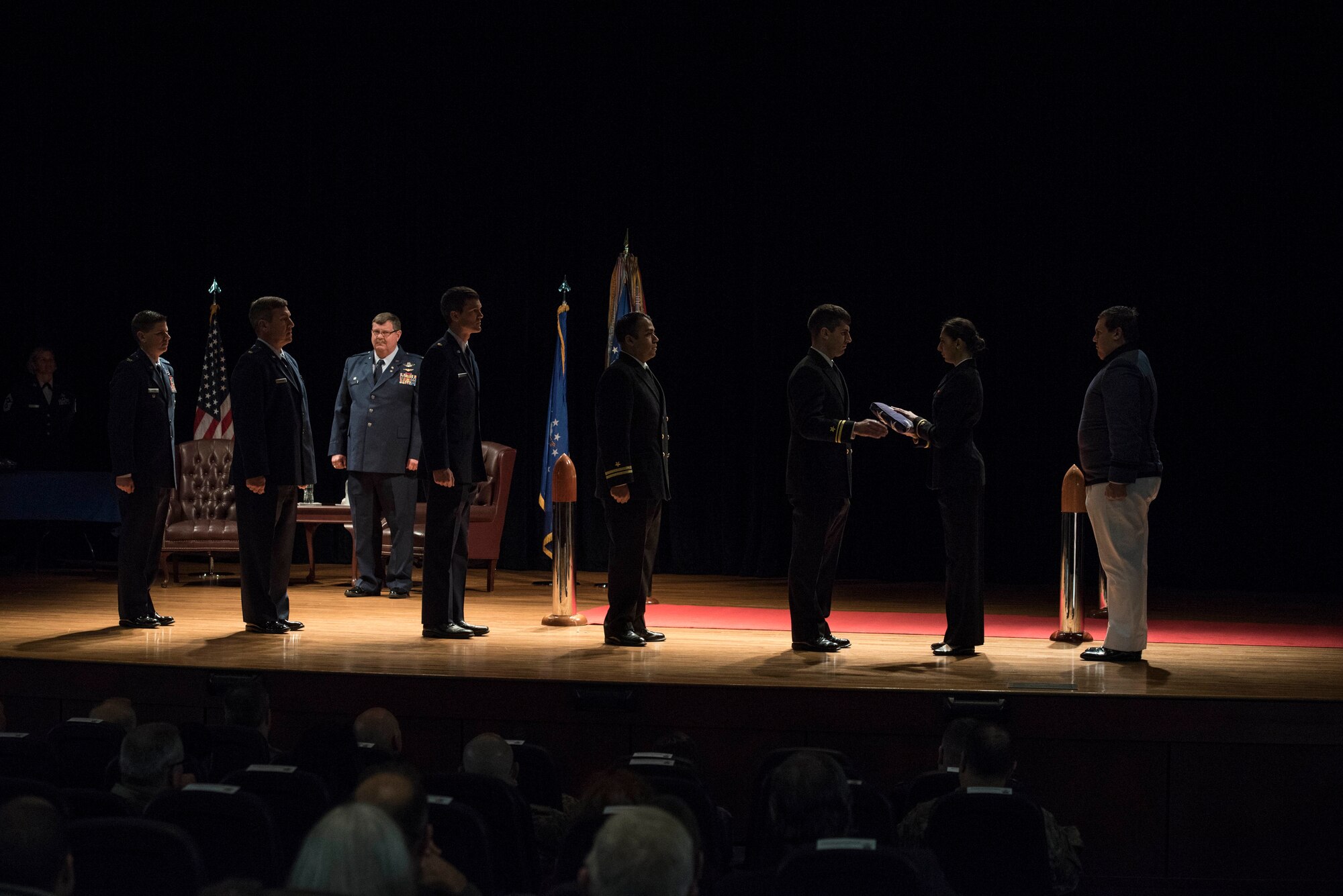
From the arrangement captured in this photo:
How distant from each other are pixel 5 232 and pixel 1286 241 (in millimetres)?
9150

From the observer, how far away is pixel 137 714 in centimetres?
509

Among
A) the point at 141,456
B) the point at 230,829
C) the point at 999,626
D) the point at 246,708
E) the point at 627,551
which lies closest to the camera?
the point at 230,829

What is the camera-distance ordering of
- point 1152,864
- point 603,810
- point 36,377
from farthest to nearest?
1. point 36,377
2. point 1152,864
3. point 603,810

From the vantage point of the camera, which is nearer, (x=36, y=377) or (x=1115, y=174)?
(x=1115, y=174)

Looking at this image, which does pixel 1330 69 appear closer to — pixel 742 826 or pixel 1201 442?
pixel 1201 442

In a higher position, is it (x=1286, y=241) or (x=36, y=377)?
(x=1286, y=241)

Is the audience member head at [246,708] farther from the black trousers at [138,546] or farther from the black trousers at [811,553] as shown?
the black trousers at [138,546]

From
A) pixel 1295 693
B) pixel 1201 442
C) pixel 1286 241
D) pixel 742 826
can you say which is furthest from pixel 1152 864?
pixel 1286 241

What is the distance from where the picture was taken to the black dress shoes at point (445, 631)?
5.89 m

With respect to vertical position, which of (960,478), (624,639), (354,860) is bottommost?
(624,639)

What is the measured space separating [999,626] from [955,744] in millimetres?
2964

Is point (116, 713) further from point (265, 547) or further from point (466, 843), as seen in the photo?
point (265, 547)

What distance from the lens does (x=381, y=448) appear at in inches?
301

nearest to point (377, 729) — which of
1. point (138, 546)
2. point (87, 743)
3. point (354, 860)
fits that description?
point (87, 743)
